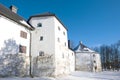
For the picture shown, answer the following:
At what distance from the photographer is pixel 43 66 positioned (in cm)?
2428

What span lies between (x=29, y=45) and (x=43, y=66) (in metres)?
4.03

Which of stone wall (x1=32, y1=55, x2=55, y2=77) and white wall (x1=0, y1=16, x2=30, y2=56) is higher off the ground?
white wall (x1=0, y1=16, x2=30, y2=56)

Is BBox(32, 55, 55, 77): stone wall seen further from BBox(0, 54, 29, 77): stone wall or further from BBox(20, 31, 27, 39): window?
BBox(20, 31, 27, 39): window

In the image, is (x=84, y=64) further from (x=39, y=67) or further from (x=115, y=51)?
(x=115, y=51)

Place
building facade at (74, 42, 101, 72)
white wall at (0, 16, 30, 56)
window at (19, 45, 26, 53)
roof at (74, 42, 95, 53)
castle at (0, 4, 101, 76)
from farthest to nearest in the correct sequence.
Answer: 1. roof at (74, 42, 95, 53)
2. building facade at (74, 42, 101, 72)
3. window at (19, 45, 26, 53)
4. castle at (0, 4, 101, 76)
5. white wall at (0, 16, 30, 56)

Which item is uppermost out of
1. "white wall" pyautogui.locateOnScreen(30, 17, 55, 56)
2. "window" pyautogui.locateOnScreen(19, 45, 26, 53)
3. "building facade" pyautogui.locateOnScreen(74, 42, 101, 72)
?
"white wall" pyautogui.locateOnScreen(30, 17, 55, 56)

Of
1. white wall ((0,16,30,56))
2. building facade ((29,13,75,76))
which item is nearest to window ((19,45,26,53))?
white wall ((0,16,30,56))

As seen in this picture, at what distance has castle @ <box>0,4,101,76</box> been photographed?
773 inches

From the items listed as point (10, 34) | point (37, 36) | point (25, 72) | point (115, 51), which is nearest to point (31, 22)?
point (37, 36)

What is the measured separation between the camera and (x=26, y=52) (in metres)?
23.7

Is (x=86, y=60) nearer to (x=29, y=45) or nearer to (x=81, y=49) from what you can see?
(x=81, y=49)

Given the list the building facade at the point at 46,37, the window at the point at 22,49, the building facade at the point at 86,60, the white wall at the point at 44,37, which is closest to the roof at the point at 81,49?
the building facade at the point at 86,60

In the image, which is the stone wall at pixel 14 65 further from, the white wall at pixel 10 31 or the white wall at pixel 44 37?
the white wall at pixel 44 37

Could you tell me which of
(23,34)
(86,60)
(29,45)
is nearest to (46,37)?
(29,45)
